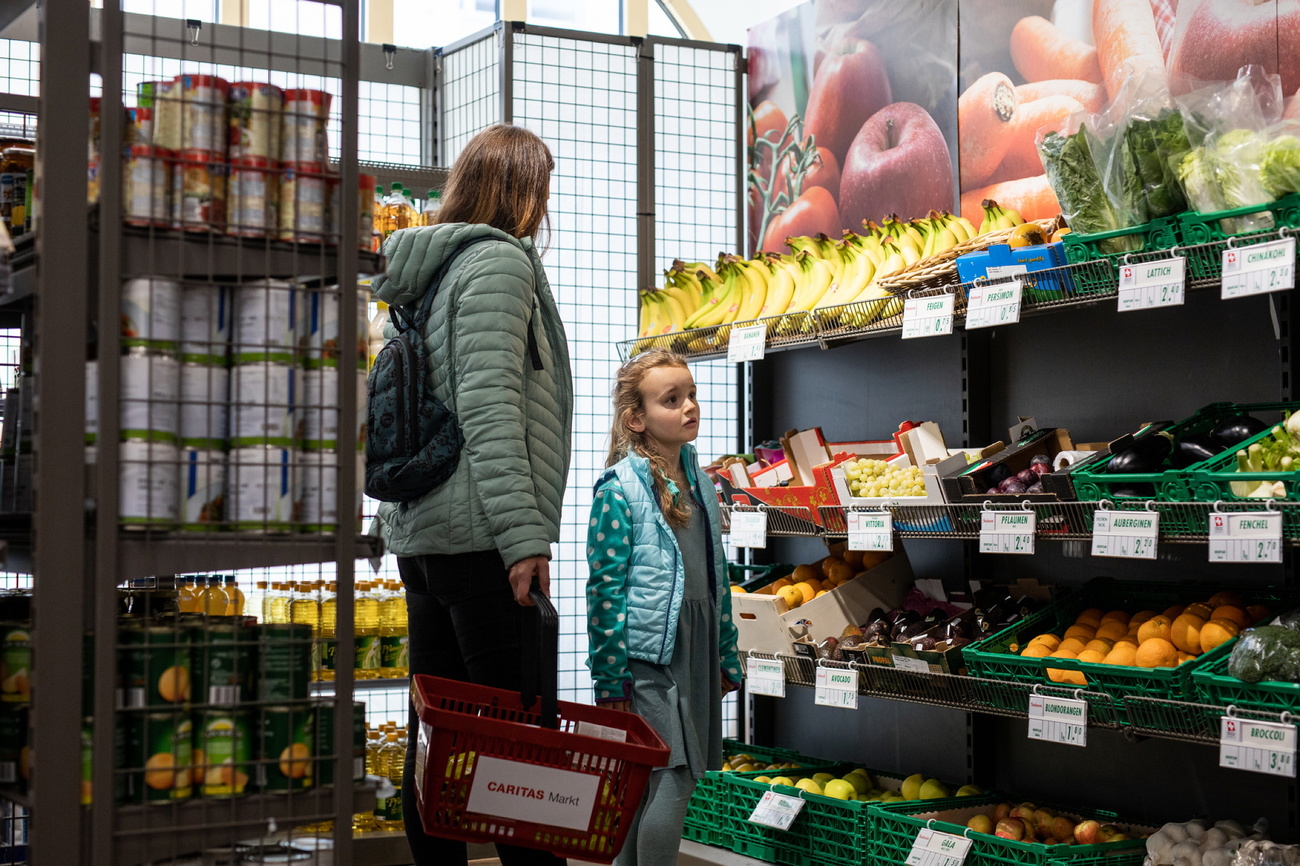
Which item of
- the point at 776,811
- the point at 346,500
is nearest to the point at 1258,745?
the point at 776,811

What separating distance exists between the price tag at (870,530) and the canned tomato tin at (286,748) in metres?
1.88

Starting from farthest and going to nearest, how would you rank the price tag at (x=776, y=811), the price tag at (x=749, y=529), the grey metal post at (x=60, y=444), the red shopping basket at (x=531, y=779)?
the price tag at (x=749, y=529) → the price tag at (x=776, y=811) → the red shopping basket at (x=531, y=779) → the grey metal post at (x=60, y=444)

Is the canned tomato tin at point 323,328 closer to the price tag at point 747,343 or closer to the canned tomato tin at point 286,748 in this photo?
the canned tomato tin at point 286,748

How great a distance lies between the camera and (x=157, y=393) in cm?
186

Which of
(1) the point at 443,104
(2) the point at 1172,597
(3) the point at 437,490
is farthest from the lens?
(1) the point at 443,104

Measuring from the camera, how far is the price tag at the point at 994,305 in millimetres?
3162

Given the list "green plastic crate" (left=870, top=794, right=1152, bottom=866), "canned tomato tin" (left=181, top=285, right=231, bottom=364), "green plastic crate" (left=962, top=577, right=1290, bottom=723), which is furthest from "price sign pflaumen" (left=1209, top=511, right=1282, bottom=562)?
"canned tomato tin" (left=181, top=285, right=231, bottom=364)

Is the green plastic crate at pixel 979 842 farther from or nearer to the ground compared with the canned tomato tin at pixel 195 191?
nearer to the ground

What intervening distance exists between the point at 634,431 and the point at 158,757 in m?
1.81

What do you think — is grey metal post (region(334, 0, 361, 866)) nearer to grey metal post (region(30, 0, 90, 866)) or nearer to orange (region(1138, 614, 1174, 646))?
grey metal post (region(30, 0, 90, 866))

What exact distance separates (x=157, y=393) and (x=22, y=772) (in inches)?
26.6

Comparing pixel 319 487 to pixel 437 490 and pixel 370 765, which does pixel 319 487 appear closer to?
Result: pixel 437 490

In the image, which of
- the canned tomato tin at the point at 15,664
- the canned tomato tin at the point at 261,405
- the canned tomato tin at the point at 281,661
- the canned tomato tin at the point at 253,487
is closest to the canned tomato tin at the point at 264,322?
the canned tomato tin at the point at 261,405

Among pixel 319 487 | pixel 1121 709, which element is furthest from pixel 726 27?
pixel 319 487
